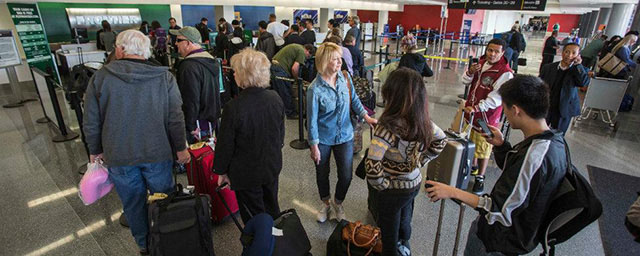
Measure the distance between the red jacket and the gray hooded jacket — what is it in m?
2.72

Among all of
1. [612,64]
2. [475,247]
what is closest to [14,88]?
[475,247]

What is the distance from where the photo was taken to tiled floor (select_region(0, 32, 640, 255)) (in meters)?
2.71

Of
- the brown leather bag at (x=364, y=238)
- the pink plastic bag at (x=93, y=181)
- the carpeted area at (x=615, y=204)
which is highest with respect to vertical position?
the pink plastic bag at (x=93, y=181)

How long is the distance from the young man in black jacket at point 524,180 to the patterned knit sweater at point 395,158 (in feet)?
0.73

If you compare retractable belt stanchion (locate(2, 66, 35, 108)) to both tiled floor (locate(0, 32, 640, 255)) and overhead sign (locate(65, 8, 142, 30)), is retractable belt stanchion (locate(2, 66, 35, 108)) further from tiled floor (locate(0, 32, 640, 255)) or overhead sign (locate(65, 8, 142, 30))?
overhead sign (locate(65, 8, 142, 30))

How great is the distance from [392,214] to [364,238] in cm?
48

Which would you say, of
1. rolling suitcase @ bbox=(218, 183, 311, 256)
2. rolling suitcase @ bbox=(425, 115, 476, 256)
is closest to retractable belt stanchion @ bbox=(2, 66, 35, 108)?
rolling suitcase @ bbox=(218, 183, 311, 256)

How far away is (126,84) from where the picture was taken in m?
2.04

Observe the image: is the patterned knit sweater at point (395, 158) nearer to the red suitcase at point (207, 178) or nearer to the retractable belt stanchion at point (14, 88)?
the red suitcase at point (207, 178)

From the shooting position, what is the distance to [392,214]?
77.7 inches

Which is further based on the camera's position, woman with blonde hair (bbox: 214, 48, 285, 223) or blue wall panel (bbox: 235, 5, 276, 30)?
blue wall panel (bbox: 235, 5, 276, 30)

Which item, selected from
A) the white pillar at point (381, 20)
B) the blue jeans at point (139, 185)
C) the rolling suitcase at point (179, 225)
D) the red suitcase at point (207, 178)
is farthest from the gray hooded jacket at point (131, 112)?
the white pillar at point (381, 20)

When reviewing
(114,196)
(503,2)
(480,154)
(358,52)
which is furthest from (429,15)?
(114,196)

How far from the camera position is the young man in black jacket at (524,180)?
141 cm
